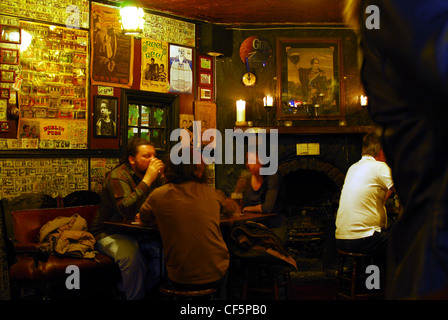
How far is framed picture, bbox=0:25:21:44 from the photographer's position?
4.82 m

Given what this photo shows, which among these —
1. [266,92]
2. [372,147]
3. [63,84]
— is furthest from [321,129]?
[63,84]

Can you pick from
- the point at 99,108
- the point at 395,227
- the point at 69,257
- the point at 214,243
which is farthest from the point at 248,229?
the point at 395,227

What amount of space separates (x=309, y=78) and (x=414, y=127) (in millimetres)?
6545

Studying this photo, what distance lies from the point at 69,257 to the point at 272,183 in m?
2.32

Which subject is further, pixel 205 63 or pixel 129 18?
pixel 205 63

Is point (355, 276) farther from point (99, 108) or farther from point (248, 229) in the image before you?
point (99, 108)

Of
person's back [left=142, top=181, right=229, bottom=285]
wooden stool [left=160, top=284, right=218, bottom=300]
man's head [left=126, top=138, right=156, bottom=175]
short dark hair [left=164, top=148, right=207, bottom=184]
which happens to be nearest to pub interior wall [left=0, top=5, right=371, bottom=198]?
man's head [left=126, top=138, right=156, bottom=175]

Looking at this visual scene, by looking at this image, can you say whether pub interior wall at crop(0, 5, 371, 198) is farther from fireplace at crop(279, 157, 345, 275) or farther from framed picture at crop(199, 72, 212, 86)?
fireplace at crop(279, 157, 345, 275)

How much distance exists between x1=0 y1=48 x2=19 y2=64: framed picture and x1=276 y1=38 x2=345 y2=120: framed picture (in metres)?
3.89

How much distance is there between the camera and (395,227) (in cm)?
75

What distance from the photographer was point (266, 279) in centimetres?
434

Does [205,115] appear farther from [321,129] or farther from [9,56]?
[9,56]

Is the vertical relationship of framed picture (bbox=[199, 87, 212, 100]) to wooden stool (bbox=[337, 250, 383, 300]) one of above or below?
above

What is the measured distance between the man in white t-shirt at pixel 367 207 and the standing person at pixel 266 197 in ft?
3.42
